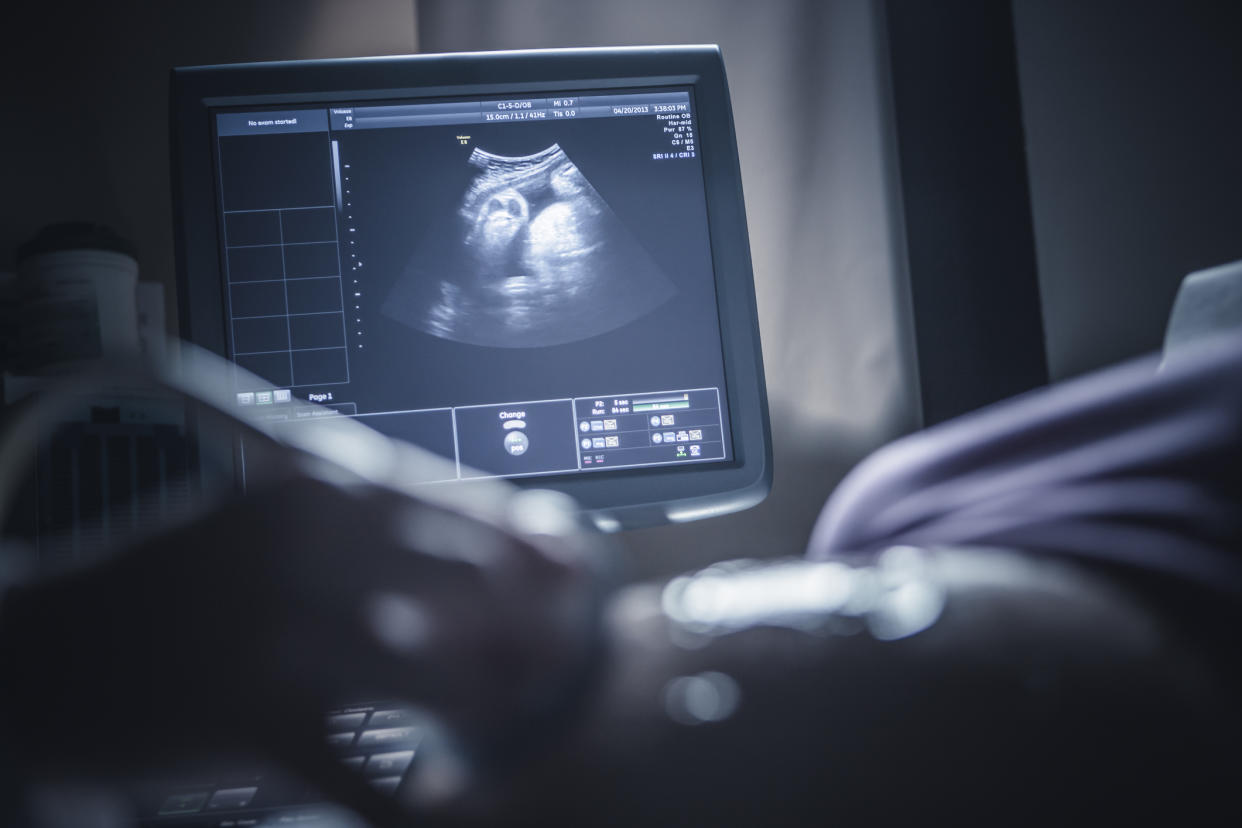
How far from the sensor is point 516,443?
0.71 meters

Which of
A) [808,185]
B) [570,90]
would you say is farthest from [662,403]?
[808,185]

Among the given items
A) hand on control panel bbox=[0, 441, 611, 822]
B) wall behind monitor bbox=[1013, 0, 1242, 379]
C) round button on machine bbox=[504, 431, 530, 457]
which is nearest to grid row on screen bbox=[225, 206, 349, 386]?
round button on machine bbox=[504, 431, 530, 457]

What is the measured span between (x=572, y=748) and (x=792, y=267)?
0.92 m

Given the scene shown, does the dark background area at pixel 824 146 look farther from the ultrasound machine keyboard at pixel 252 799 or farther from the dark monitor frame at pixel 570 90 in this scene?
the ultrasound machine keyboard at pixel 252 799

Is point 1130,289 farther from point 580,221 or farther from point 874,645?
point 874,645

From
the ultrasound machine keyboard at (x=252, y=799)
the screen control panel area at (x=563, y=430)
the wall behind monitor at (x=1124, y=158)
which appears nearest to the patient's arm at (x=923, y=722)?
the ultrasound machine keyboard at (x=252, y=799)

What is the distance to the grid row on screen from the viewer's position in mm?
702

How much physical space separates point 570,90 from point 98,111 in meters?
0.64

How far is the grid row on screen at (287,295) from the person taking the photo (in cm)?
70

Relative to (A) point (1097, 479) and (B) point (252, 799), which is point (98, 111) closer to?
(B) point (252, 799)

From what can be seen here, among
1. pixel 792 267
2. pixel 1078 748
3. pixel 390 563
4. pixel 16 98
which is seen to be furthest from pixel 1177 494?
pixel 16 98

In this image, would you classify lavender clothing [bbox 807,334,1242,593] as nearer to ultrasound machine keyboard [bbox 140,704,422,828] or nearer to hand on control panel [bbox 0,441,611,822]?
hand on control panel [bbox 0,441,611,822]

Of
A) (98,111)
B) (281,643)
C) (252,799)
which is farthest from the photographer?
(98,111)

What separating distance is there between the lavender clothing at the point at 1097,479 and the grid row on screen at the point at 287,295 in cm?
57
